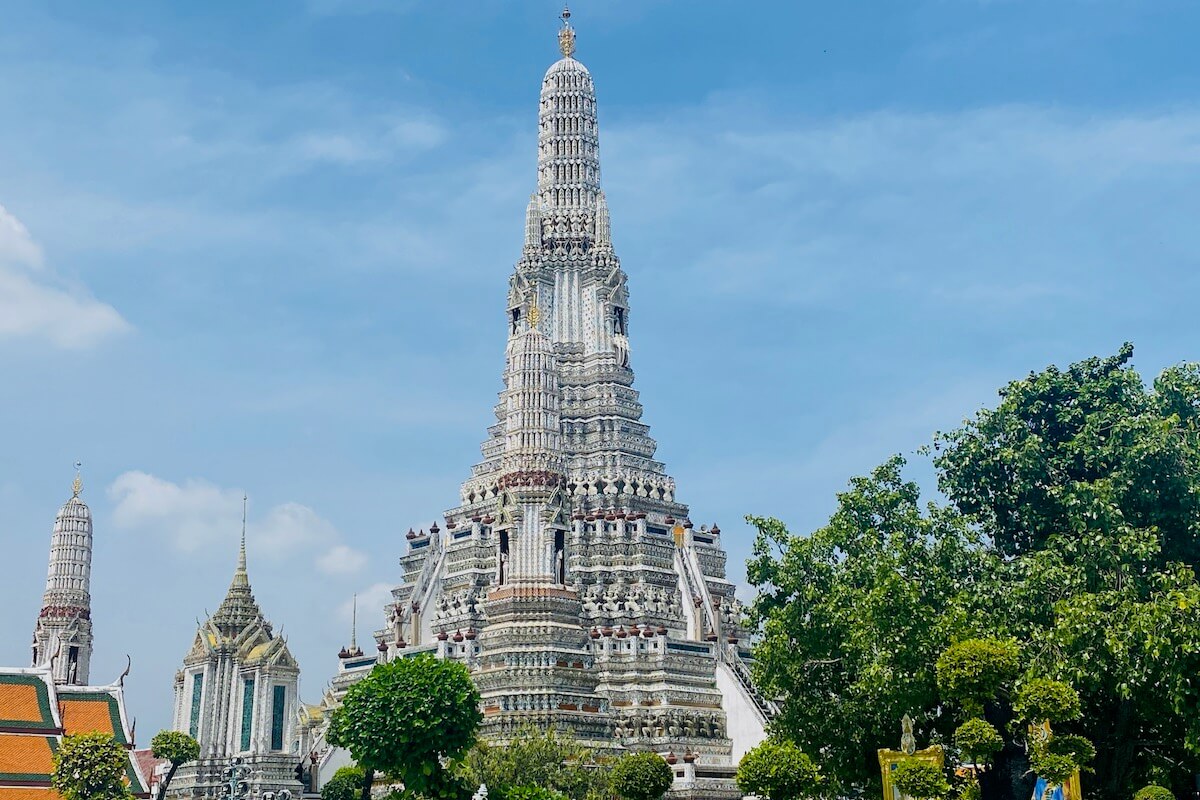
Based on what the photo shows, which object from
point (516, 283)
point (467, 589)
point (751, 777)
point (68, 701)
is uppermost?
point (516, 283)

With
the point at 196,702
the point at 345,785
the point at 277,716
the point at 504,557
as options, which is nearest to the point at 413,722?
the point at 345,785

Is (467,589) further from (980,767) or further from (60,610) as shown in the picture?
(980,767)

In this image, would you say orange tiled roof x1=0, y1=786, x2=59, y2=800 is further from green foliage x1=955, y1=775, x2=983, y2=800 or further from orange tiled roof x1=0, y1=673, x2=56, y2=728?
green foliage x1=955, y1=775, x2=983, y2=800

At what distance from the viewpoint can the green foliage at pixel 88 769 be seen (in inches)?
1724

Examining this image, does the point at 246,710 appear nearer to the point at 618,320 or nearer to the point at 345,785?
the point at 345,785

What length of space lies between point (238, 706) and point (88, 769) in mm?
16609

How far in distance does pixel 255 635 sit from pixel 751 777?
1228 inches

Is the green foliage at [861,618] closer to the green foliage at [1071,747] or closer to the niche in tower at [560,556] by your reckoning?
the green foliage at [1071,747]

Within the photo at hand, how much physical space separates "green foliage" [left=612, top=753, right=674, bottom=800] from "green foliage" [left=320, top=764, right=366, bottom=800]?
11730mm

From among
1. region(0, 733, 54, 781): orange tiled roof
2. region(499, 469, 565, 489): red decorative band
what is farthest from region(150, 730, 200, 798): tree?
region(499, 469, 565, 489): red decorative band

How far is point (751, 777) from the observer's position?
36.9 m

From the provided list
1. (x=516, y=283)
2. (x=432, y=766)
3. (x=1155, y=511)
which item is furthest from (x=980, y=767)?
(x=516, y=283)

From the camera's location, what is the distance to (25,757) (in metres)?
48.0

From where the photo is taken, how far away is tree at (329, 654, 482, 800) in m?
41.0
